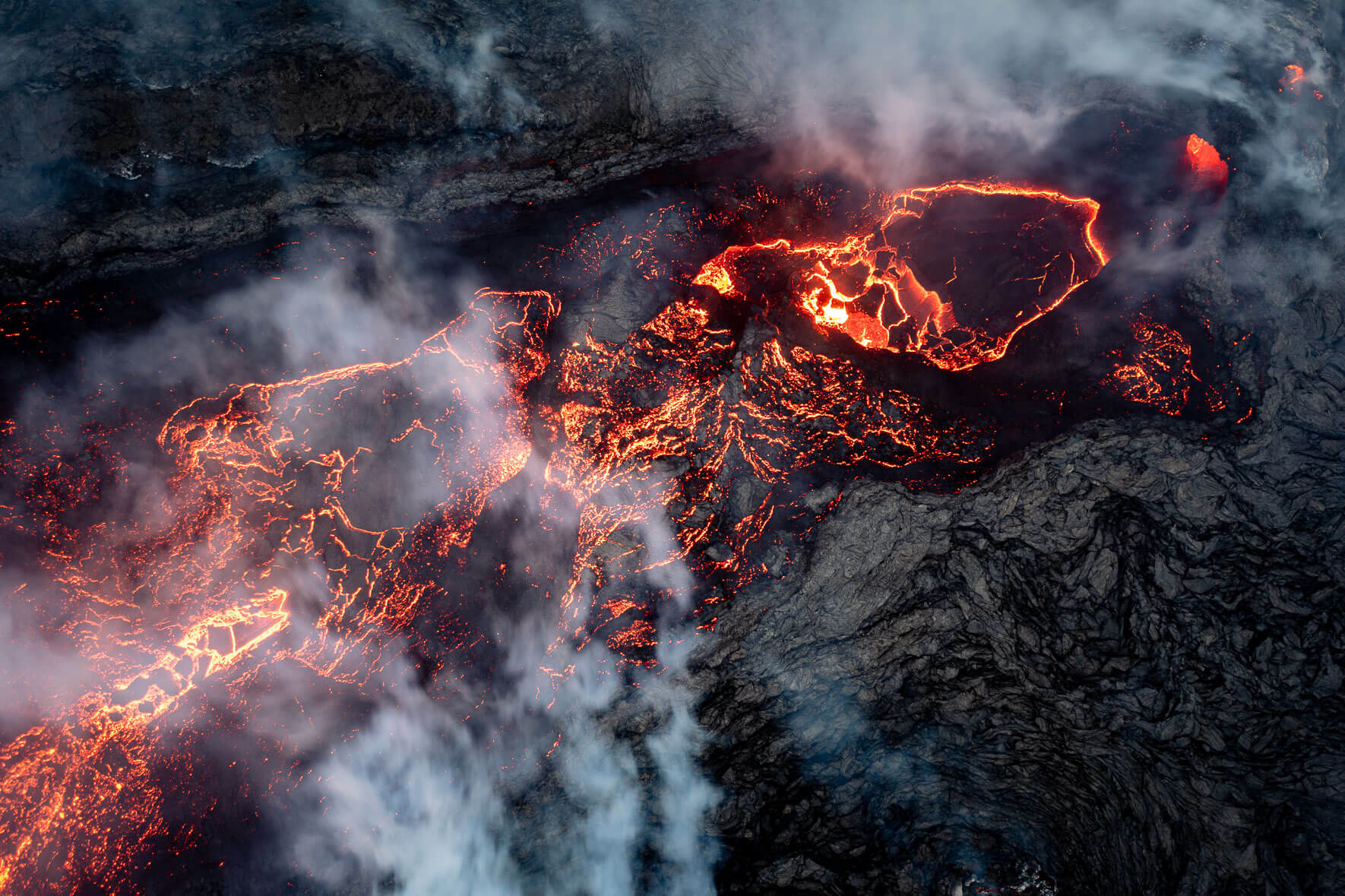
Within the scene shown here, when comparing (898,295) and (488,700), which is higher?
(898,295)

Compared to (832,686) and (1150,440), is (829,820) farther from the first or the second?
(1150,440)

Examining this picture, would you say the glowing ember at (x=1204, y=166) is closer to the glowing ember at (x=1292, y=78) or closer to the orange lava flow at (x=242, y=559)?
the glowing ember at (x=1292, y=78)

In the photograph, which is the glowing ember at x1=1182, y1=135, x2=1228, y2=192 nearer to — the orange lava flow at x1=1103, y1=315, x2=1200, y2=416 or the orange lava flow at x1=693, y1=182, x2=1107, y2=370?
the orange lava flow at x1=693, y1=182, x2=1107, y2=370

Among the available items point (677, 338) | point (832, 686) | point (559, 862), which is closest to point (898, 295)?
point (677, 338)

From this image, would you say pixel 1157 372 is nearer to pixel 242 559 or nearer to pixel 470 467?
pixel 470 467

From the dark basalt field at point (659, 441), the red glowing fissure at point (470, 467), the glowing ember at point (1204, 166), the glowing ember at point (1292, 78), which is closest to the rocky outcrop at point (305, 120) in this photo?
the dark basalt field at point (659, 441)
